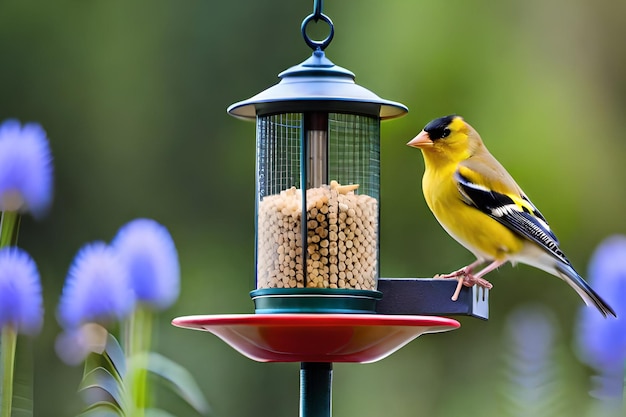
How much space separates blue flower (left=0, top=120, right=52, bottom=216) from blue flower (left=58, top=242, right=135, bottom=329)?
0.14m

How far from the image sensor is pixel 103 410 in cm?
177

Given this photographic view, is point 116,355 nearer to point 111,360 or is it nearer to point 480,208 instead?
point 111,360

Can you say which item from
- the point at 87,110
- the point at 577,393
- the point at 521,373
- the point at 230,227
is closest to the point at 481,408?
the point at 577,393

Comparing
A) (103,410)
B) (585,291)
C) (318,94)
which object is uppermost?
(318,94)

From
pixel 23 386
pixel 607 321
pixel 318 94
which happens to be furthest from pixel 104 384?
pixel 607 321

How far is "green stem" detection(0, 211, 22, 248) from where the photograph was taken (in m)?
1.76

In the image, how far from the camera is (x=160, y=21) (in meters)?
5.70

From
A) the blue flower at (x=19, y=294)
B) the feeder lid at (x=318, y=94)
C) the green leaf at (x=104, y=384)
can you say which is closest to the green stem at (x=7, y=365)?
the blue flower at (x=19, y=294)

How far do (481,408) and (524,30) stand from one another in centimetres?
207

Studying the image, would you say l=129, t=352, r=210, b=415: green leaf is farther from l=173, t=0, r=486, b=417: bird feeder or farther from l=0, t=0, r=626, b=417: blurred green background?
l=0, t=0, r=626, b=417: blurred green background

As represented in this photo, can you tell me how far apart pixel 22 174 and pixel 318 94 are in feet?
1.86

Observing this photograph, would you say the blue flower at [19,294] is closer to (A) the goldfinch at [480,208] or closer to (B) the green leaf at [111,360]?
(B) the green leaf at [111,360]

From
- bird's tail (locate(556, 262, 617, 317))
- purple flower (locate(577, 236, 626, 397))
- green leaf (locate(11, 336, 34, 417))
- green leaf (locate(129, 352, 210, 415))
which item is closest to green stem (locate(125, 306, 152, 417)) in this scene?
green leaf (locate(129, 352, 210, 415))

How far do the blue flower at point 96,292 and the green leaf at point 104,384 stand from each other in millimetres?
202
